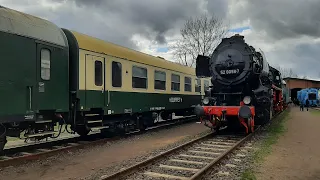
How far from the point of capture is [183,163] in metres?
7.23

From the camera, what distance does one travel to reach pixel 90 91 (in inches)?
385

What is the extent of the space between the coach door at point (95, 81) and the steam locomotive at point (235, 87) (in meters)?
3.59

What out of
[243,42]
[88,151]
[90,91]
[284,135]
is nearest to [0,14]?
[90,91]

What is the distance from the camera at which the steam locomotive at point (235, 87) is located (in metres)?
11.6

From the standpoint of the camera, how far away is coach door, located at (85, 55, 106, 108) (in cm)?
970

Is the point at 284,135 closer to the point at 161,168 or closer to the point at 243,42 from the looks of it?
the point at 243,42

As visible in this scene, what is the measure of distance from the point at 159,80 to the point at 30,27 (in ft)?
24.0

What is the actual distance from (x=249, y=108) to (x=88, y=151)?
5318 mm

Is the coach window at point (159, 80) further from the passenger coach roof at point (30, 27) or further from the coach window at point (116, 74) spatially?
the passenger coach roof at point (30, 27)

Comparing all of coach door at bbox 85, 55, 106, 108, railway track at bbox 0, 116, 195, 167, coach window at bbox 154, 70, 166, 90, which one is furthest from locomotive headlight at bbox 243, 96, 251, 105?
coach door at bbox 85, 55, 106, 108

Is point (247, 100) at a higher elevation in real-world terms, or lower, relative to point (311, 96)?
lower

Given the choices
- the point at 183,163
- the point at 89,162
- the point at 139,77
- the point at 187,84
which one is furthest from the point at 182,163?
the point at 187,84

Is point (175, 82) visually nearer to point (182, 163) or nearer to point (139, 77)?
point (139, 77)

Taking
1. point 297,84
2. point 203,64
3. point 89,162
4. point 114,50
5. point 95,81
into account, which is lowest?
point 89,162
